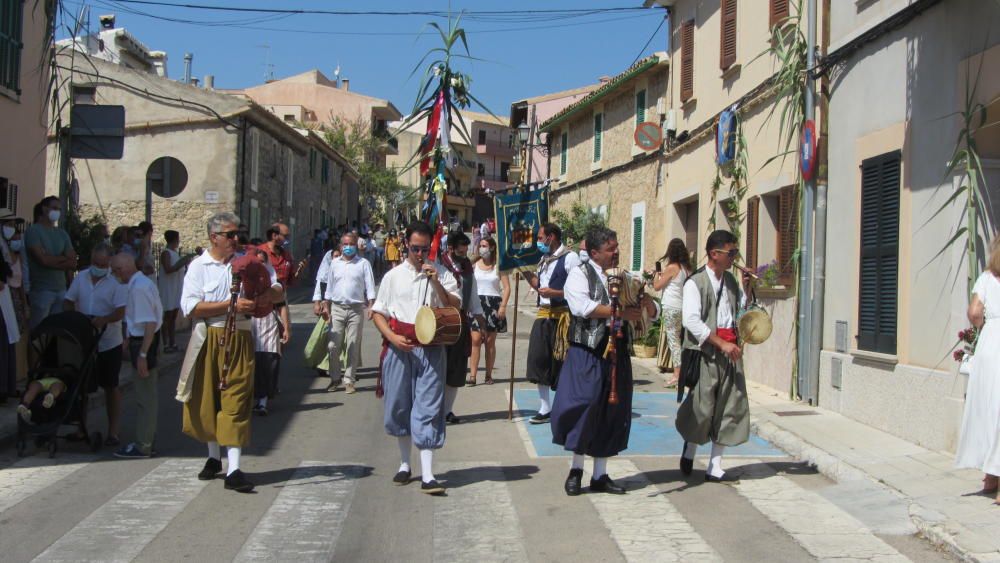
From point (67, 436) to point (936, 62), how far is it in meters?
8.21

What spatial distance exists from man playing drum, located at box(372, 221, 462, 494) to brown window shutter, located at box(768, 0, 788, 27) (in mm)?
7133

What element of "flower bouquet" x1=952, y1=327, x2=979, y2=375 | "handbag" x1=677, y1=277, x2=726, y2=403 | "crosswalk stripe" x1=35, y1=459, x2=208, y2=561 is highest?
"flower bouquet" x1=952, y1=327, x2=979, y2=375

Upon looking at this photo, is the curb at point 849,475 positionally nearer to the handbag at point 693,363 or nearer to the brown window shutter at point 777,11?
the handbag at point 693,363

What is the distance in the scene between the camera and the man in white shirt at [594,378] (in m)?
7.07

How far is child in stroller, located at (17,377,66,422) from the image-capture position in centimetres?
790

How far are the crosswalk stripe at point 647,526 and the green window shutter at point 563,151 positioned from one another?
2252cm

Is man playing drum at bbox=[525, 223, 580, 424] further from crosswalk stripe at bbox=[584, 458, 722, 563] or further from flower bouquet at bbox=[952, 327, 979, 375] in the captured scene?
flower bouquet at bbox=[952, 327, 979, 375]

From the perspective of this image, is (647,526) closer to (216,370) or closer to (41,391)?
(216,370)

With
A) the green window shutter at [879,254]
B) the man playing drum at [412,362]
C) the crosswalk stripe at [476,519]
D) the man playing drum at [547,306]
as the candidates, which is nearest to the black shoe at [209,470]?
the man playing drum at [412,362]

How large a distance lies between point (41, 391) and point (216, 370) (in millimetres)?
1996

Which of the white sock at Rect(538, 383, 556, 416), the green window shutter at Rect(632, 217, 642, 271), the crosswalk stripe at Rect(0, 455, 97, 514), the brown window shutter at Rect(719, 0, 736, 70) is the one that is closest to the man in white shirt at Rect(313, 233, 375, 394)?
the white sock at Rect(538, 383, 556, 416)

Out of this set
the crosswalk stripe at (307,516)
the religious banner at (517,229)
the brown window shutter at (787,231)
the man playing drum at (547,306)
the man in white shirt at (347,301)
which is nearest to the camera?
the crosswalk stripe at (307,516)

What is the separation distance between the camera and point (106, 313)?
8477mm

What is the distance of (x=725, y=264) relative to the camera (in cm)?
755
